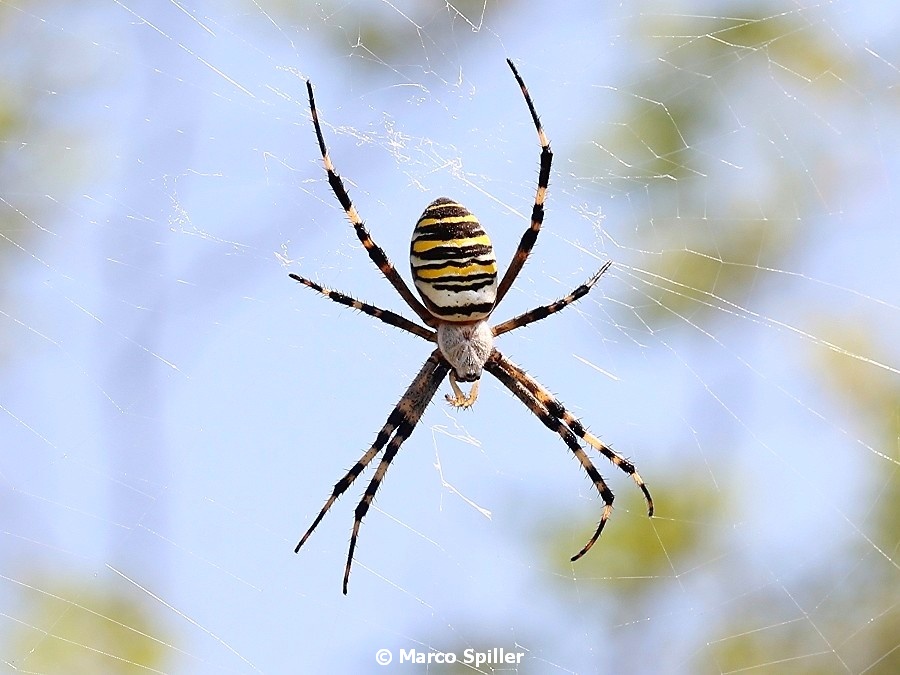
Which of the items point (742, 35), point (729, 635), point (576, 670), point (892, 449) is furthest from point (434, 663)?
point (742, 35)

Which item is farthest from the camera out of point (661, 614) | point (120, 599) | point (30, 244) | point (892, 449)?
point (892, 449)

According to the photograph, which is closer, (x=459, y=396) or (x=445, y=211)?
(x=445, y=211)

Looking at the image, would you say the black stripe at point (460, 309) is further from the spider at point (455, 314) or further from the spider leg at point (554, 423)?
the spider leg at point (554, 423)

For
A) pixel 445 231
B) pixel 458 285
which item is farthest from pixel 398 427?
pixel 445 231

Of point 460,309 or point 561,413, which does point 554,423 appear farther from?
point 460,309

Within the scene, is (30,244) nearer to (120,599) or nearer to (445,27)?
(120,599)

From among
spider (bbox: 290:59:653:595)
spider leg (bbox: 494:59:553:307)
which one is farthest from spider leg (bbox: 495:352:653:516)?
spider leg (bbox: 494:59:553:307)
